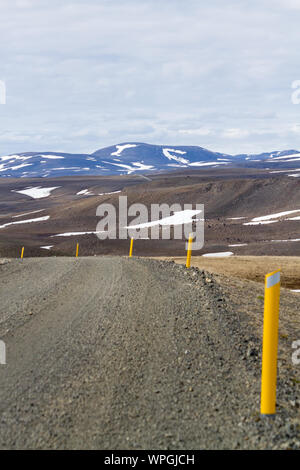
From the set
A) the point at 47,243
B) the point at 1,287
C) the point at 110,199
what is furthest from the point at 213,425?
the point at 110,199

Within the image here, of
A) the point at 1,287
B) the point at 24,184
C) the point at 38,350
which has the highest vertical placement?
the point at 38,350

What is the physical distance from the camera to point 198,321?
820 cm

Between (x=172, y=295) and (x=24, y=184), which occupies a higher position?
(x=172, y=295)

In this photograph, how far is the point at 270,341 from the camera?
466 cm

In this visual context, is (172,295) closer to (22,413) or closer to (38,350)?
(38,350)

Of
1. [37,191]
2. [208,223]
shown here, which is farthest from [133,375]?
[37,191]

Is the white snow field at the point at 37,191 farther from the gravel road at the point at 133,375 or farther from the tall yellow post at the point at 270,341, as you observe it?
the tall yellow post at the point at 270,341

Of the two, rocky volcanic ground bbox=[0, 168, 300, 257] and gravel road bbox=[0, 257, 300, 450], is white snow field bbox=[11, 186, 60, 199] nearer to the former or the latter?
rocky volcanic ground bbox=[0, 168, 300, 257]

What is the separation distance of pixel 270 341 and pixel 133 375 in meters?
1.93

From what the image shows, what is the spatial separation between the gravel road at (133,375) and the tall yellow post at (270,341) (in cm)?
21

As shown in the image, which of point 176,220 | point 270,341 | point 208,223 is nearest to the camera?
point 270,341

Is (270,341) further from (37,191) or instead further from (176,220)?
(37,191)

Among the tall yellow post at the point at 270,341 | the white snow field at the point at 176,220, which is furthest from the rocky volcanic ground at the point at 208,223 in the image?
the tall yellow post at the point at 270,341
